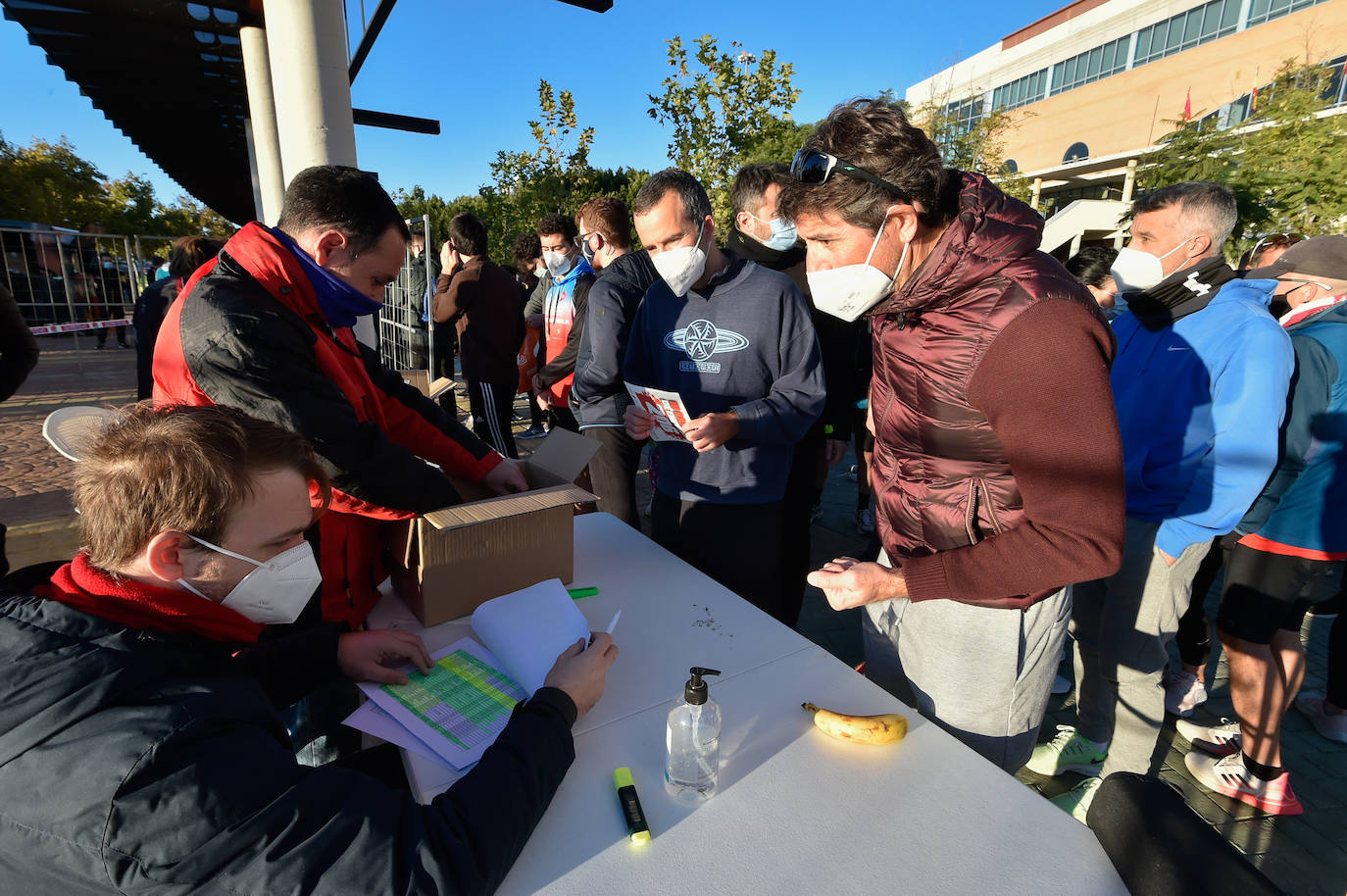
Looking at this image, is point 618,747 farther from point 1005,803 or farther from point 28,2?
point 28,2

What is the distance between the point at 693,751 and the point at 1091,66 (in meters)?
41.2

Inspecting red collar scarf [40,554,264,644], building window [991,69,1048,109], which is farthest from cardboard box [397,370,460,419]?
building window [991,69,1048,109]

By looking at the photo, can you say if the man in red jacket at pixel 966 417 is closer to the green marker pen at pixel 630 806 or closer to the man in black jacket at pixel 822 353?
the green marker pen at pixel 630 806

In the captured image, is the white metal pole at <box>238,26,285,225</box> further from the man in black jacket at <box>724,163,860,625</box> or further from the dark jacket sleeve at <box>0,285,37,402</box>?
the man in black jacket at <box>724,163,860,625</box>

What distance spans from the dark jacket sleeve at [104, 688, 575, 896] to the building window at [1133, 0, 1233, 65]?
119ft

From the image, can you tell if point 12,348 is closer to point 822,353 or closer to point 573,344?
point 573,344

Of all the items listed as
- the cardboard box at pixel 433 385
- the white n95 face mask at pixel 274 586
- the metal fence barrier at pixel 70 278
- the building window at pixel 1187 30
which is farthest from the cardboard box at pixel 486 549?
the building window at pixel 1187 30

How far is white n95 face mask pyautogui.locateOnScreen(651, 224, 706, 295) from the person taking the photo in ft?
7.97

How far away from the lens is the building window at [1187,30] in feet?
85.3

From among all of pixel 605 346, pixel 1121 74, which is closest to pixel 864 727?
pixel 605 346

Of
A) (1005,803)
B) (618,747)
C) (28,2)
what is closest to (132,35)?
(28,2)

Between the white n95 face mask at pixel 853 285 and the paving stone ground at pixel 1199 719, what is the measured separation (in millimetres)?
1114

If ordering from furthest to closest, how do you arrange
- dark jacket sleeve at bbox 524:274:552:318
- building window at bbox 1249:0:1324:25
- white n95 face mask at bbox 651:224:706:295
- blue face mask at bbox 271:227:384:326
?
building window at bbox 1249:0:1324:25 → dark jacket sleeve at bbox 524:274:552:318 → white n95 face mask at bbox 651:224:706:295 → blue face mask at bbox 271:227:384:326

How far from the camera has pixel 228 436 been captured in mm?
1112
